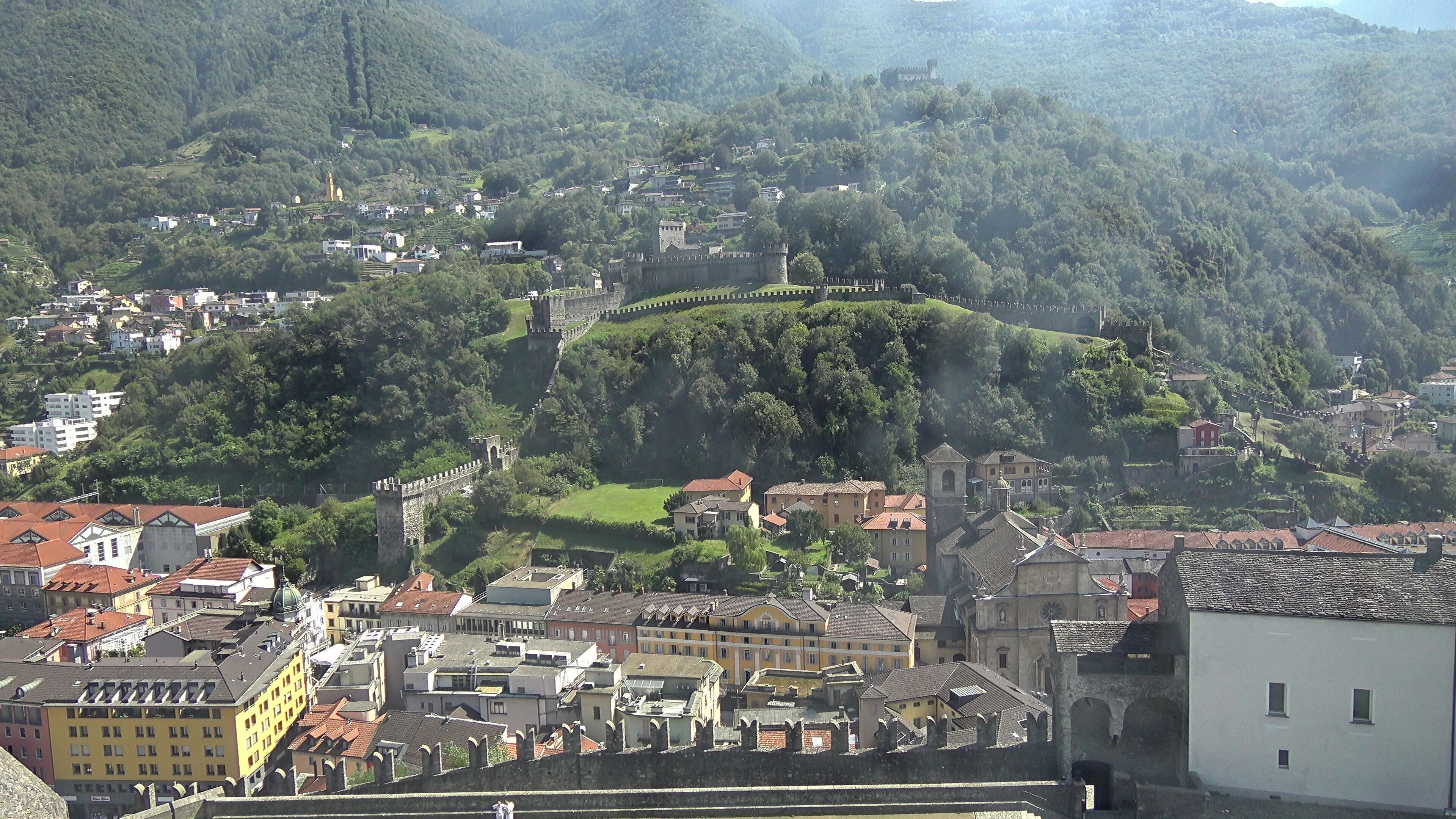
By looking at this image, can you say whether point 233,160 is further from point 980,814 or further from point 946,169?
point 980,814

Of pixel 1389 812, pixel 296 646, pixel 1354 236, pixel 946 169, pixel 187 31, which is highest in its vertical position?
pixel 187 31

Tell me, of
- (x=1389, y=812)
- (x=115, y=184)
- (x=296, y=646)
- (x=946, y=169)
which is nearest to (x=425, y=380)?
(x=296, y=646)

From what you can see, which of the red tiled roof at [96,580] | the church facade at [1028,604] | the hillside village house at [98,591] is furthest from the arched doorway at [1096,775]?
Result: the red tiled roof at [96,580]

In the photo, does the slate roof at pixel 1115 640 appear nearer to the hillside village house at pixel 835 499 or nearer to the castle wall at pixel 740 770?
the castle wall at pixel 740 770

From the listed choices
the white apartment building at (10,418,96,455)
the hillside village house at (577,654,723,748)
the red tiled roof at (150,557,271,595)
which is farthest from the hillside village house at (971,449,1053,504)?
the white apartment building at (10,418,96,455)

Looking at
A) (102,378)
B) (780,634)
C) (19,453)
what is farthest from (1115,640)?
(102,378)
